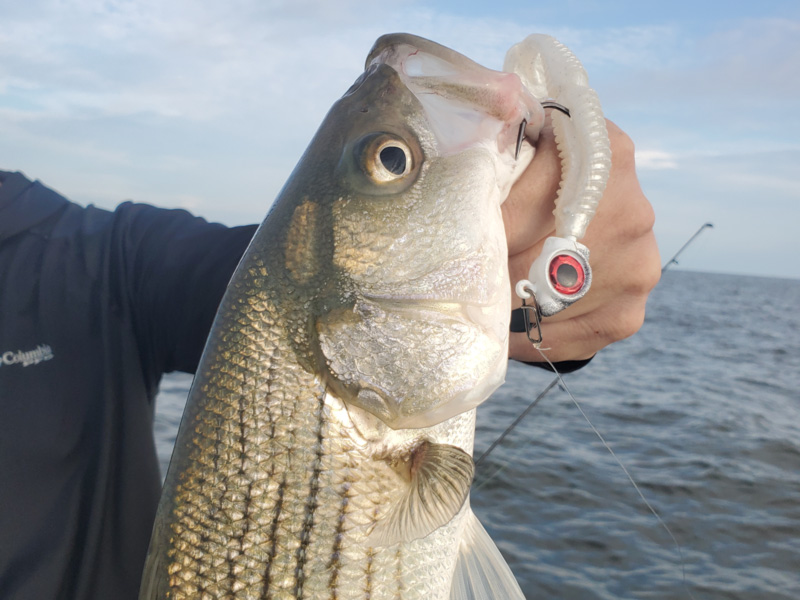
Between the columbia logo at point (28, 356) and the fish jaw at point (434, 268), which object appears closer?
the fish jaw at point (434, 268)

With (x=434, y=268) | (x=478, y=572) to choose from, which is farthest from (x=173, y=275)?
(x=478, y=572)

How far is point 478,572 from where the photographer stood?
1.69m

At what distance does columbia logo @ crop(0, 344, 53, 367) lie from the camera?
7.09 ft

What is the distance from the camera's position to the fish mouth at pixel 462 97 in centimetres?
139

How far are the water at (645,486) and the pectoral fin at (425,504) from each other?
5.39 metres

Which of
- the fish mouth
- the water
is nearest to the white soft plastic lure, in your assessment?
the fish mouth

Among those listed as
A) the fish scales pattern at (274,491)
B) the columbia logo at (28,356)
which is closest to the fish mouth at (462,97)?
the fish scales pattern at (274,491)

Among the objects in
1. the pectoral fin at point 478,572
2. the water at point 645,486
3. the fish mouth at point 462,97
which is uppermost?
the fish mouth at point 462,97

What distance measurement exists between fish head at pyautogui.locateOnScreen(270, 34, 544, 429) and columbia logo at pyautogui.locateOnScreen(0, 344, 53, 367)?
4.33 ft

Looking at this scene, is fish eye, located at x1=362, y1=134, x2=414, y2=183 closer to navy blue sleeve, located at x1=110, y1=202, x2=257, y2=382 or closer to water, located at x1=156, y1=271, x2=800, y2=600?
navy blue sleeve, located at x1=110, y1=202, x2=257, y2=382

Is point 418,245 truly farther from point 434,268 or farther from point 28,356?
point 28,356

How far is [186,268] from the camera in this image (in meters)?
2.15

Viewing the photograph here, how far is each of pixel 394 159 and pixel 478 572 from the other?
1126 millimetres

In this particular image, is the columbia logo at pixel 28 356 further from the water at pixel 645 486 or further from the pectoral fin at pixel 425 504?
the water at pixel 645 486
